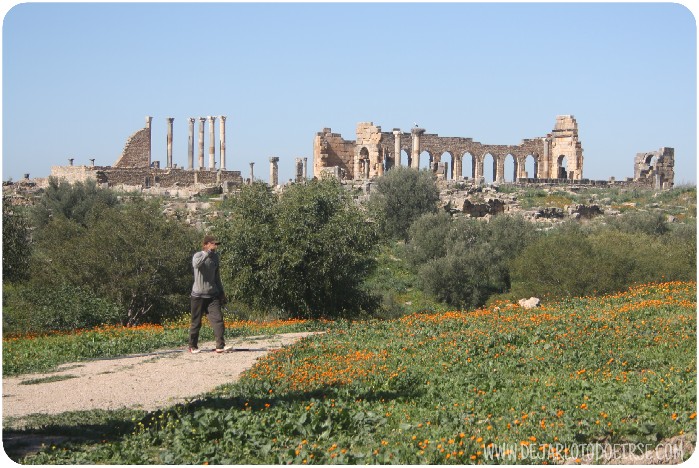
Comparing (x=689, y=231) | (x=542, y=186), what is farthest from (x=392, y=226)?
(x=542, y=186)

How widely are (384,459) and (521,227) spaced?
34.7 metres

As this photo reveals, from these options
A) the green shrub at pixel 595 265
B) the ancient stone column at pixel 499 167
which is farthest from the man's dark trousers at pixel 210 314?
the ancient stone column at pixel 499 167

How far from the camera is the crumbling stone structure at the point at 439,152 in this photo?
63750 millimetres

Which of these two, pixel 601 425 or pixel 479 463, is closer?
pixel 479 463

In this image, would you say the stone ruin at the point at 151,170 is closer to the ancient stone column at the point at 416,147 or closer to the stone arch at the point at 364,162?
the stone arch at the point at 364,162

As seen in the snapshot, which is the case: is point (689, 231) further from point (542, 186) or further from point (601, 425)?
point (601, 425)

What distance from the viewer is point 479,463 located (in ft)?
26.1

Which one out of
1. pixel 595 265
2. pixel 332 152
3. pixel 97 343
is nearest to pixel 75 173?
pixel 332 152

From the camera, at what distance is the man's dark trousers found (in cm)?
1389

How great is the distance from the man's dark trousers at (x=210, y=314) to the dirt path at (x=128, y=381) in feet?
0.92

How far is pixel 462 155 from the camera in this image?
68.3 m

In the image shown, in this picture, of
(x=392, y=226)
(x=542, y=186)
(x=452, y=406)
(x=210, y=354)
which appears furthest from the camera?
(x=542, y=186)

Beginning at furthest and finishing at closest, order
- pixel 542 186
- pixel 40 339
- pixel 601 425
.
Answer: pixel 542 186 < pixel 40 339 < pixel 601 425

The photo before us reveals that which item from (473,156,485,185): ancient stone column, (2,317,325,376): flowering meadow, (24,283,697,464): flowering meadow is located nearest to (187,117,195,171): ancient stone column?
(473,156,485,185): ancient stone column
